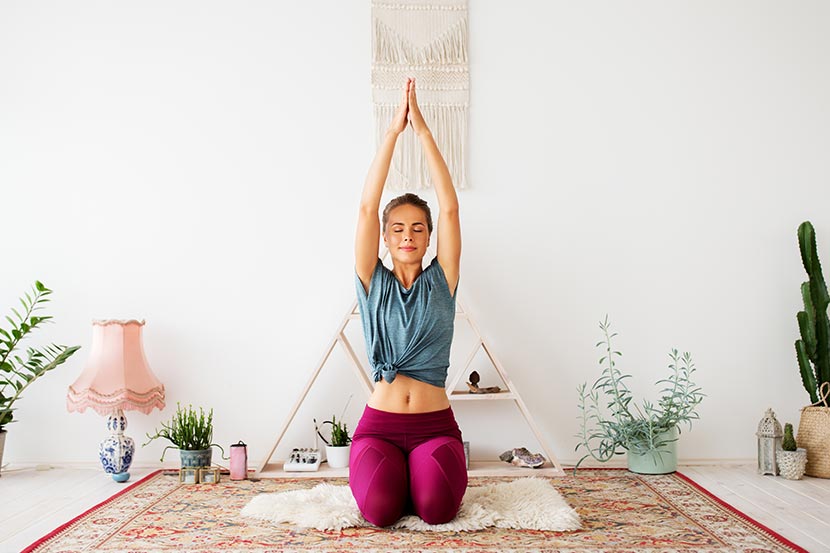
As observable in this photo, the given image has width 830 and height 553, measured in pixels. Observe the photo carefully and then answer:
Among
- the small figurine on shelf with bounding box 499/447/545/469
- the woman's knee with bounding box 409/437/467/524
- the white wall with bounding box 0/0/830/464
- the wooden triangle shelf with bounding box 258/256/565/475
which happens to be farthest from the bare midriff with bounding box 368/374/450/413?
the white wall with bounding box 0/0/830/464

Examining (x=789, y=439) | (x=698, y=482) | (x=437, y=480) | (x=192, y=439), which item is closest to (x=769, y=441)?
(x=789, y=439)

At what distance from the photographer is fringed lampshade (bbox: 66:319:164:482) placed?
350 centimetres

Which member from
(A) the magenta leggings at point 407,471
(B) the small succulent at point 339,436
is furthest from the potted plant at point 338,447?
(A) the magenta leggings at point 407,471

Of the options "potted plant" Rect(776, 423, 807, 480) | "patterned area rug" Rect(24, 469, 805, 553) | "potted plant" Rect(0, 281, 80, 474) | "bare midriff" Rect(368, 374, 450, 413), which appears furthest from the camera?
"potted plant" Rect(0, 281, 80, 474)

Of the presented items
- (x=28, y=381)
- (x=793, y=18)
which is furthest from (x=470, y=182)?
(x=28, y=381)

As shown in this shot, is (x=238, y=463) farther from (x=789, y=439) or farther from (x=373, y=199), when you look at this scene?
(x=789, y=439)

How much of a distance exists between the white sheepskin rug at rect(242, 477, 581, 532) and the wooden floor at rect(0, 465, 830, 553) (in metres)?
0.67

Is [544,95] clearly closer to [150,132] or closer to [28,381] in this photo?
[150,132]

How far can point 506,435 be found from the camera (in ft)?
12.6

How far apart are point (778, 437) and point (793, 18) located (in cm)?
200

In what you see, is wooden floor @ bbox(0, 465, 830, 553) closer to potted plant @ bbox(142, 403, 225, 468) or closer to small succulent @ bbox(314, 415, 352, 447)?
potted plant @ bbox(142, 403, 225, 468)

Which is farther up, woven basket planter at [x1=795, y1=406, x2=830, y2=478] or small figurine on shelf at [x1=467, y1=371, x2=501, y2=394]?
small figurine on shelf at [x1=467, y1=371, x2=501, y2=394]

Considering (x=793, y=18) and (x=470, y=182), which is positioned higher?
(x=793, y=18)

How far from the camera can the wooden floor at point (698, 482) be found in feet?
8.78
